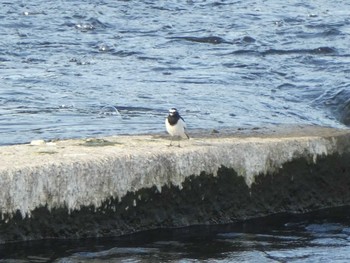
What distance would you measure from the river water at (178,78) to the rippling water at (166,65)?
0.07 ft

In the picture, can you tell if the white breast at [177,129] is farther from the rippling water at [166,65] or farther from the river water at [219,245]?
the rippling water at [166,65]

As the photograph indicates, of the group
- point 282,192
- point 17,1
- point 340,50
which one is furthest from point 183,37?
point 282,192

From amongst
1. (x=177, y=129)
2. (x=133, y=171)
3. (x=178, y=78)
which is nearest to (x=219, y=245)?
(x=133, y=171)

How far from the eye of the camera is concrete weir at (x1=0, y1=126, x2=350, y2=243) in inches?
289

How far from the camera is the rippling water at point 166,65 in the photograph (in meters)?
11.5

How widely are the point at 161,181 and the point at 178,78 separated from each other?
6318mm

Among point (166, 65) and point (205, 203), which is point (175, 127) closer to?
point (205, 203)

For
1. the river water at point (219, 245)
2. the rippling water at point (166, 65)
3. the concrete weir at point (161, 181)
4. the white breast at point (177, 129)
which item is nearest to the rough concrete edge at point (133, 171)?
the concrete weir at point (161, 181)

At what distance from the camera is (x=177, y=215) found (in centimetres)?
780

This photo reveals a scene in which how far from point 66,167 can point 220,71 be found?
23.8 ft

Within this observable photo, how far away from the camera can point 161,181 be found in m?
7.72

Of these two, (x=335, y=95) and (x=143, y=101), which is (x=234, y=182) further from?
(x=335, y=95)

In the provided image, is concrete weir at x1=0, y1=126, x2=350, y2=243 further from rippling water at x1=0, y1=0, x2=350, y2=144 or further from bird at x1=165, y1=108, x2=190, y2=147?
rippling water at x1=0, y1=0, x2=350, y2=144

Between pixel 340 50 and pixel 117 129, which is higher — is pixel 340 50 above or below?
above
